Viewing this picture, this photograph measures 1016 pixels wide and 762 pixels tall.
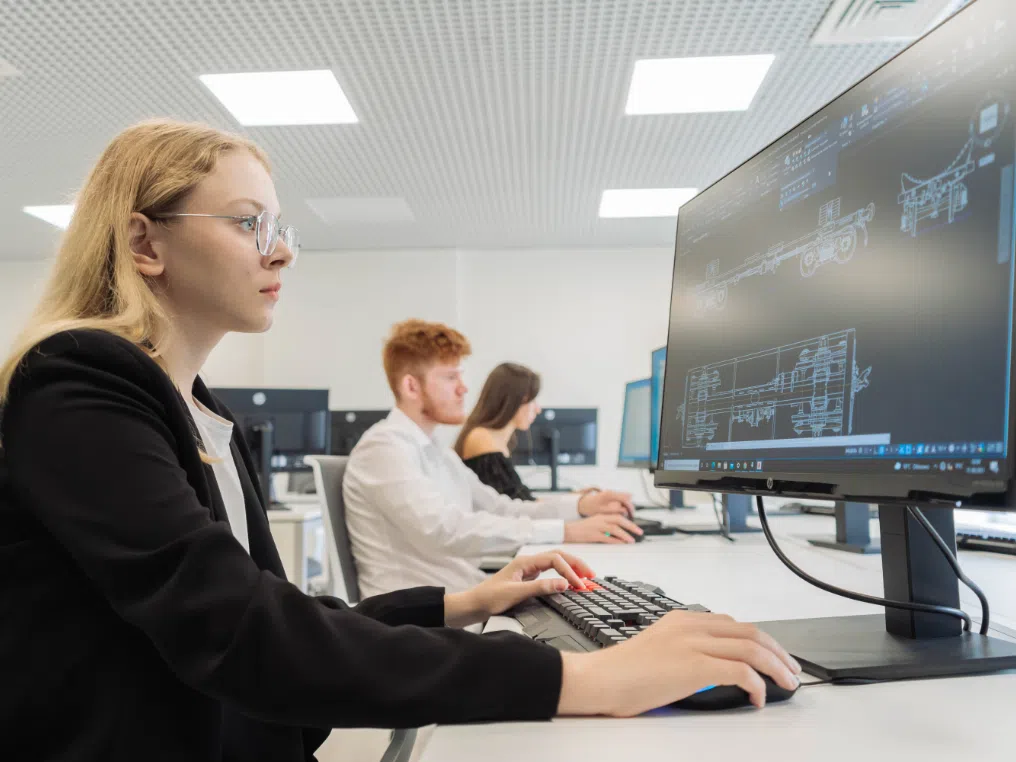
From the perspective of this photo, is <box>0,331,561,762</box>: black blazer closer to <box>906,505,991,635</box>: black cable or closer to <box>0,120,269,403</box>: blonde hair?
<box>0,120,269,403</box>: blonde hair

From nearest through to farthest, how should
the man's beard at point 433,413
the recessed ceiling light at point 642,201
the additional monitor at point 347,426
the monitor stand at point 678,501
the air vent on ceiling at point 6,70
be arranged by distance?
1. the man's beard at point 433,413
2. the monitor stand at point 678,501
3. the air vent on ceiling at point 6,70
4. the additional monitor at point 347,426
5. the recessed ceiling light at point 642,201

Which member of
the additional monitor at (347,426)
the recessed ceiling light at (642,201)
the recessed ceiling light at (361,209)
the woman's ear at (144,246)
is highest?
the recessed ceiling light at (642,201)

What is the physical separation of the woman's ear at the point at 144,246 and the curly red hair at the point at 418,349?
4.99 ft

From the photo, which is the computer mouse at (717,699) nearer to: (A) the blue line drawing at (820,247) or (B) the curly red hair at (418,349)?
(A) the blue line drawing at (820,247)

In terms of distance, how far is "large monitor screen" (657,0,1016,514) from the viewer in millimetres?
524

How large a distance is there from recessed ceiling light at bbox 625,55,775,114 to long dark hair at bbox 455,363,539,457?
1617 millimetres

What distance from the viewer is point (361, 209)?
568 centimetres

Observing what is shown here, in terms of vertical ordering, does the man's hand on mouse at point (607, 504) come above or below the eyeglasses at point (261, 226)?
below

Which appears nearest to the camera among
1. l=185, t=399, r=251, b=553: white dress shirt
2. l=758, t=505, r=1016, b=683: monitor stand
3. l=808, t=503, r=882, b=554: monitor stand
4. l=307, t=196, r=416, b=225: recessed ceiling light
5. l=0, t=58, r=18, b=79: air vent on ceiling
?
l=758, t=505, r=1016, b=683: monitor stand

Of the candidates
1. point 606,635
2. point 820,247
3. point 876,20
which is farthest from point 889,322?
point 876,20

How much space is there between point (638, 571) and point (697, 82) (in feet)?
10.7

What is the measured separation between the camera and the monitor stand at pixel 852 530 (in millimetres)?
1385

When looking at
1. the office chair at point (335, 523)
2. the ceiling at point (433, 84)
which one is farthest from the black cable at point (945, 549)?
the ceiling at point (433, 84)

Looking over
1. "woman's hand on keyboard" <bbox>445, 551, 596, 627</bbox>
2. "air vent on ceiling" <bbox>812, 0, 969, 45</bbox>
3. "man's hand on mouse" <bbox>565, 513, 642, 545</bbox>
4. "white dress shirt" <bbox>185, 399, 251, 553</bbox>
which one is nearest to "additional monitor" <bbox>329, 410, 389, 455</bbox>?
"man's hand on mouse" <bbox>565, 513, 642, 545</bbox>
